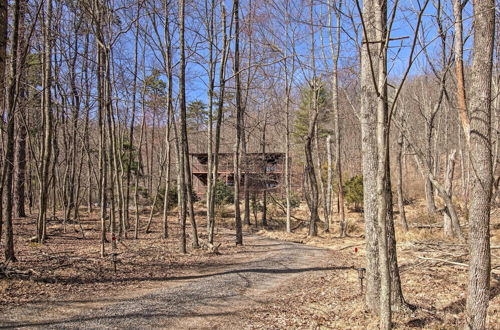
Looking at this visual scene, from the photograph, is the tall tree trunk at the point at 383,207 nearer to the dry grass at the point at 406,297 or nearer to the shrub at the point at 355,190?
the dry grass at the point at 406,297

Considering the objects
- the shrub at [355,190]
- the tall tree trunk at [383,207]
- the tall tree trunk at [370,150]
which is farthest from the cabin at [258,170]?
the tall tree trunk at [383,207]

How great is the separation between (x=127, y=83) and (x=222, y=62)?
183 inches

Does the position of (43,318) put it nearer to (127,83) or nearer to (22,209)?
Answer: (127,83)

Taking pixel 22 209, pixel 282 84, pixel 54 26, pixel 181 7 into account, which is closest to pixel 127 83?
pixel 54 26

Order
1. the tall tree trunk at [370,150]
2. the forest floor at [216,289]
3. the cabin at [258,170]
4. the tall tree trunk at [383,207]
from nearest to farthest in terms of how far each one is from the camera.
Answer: the tall tree trunk at [383,207]
the tall tree trunk at [370,150]
the forest floor at [216,289]
the cabin at [258,170]

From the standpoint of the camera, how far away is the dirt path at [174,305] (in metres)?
5.33

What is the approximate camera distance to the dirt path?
5.33 metres

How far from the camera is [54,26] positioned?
1151 cm

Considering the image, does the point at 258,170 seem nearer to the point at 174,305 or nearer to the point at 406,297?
the point at 406,297

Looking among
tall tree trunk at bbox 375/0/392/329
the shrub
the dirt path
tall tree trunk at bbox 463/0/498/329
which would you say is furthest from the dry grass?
the shrub

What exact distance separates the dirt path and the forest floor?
0.02 meters

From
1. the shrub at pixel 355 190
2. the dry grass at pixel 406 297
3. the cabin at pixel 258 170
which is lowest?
the dry grass at pixel 406 297

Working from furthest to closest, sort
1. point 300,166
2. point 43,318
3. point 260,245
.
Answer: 1. point 300,166
2. point 260,245
3. point 43,318

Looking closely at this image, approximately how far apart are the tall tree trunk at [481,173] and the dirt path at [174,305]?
132 inches
